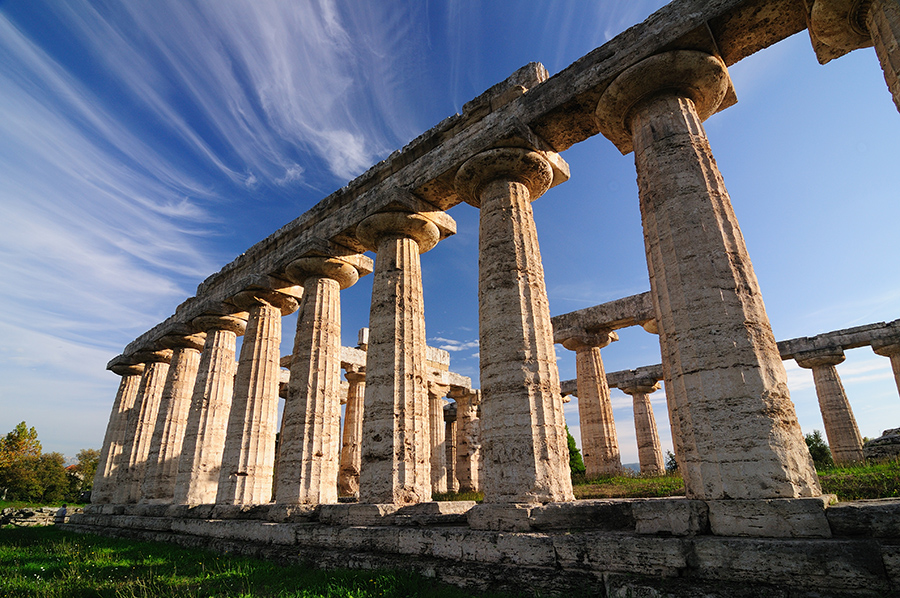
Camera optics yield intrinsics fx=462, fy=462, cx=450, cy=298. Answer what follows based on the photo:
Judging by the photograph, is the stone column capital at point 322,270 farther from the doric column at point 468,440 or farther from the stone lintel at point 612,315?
the doric column at point 468,440

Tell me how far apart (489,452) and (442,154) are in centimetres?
746

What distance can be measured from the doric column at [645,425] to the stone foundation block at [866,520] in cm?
2165

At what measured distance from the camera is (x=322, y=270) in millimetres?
14742

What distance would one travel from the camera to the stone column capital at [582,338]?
2258 centimetres

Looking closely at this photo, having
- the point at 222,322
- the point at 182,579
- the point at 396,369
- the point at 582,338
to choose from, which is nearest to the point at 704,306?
the point at 396,369

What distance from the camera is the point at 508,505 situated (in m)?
7.75

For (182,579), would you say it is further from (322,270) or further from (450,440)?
(450,440)

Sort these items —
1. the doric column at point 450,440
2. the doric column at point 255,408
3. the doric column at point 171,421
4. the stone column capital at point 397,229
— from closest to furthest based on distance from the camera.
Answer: the stone column capital at point 397,229 < the doric column at point 255,408 < the doric column at point 171,421 < the doric column at point 450,440

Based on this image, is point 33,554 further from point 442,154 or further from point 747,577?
point 747,577

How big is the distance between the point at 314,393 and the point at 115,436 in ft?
56.2

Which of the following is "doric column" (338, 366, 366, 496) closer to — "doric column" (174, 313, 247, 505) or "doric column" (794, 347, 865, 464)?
"doric column" (174, 313, 247, 505)

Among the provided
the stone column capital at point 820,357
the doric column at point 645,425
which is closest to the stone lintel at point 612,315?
the doric column at point 645,425

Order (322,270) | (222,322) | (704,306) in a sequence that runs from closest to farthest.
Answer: (704,306) → (322,270) → (222,322)

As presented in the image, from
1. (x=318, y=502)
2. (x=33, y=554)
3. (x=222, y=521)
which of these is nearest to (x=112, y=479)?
(x=33, y=554)
